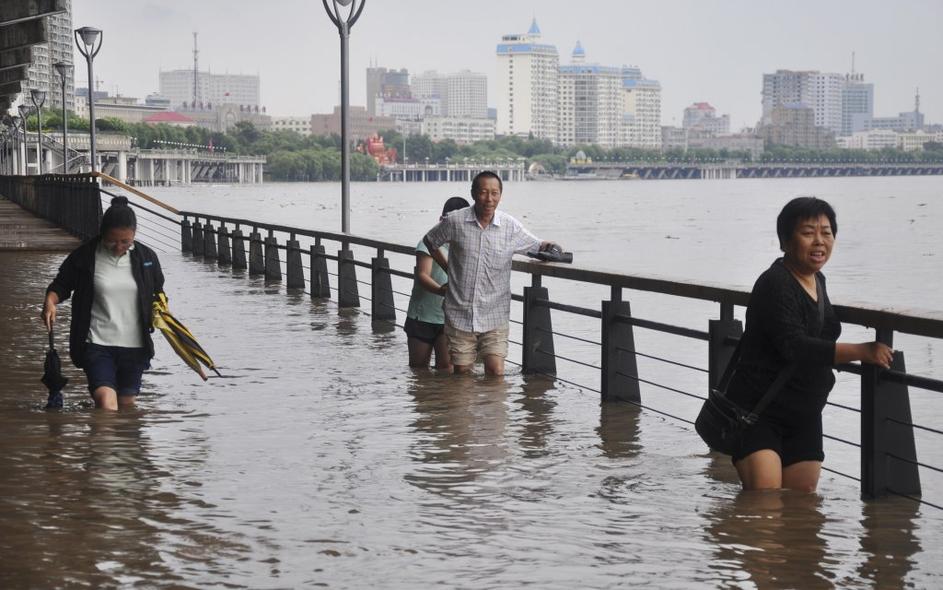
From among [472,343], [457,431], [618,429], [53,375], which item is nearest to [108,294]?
[53,375]

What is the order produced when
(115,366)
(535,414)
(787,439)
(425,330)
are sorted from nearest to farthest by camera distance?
(787,439) → (115,366) → (535,414) → (425,330)

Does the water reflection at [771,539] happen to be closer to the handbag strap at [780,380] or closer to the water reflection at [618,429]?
the handbag strap at [780,380]

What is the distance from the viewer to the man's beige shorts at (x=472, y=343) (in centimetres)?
1110

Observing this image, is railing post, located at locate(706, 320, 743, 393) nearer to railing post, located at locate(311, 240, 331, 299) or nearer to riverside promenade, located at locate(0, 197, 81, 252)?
railing post, located at locate(311, 240, 331, 299)

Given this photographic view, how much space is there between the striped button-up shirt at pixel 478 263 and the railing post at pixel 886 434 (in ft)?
13.4

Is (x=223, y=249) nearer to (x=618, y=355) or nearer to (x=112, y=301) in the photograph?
(x=618, y=355)

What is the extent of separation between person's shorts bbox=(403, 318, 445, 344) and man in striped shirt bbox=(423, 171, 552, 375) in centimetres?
118

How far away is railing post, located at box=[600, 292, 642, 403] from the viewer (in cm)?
1034

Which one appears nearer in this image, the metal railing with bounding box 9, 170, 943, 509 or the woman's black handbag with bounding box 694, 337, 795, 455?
the woman's black handbag with bounding box 694, 337, 795, 455

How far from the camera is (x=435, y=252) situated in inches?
440

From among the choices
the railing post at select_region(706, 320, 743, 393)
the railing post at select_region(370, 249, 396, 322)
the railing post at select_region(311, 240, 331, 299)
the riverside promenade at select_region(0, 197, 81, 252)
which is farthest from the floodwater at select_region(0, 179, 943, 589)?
the riverside promenade at select_region(0, 197, 81, 252)

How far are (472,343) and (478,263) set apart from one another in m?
0.74

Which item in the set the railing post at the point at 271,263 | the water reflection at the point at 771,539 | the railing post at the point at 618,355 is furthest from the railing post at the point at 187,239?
the water reflection at the point at 771,539

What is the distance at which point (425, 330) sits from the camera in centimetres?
1236
